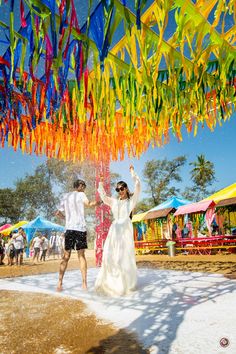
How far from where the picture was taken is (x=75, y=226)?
481 centimetres

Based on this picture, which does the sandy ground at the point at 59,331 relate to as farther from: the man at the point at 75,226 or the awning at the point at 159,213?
the awning at the point at 159,213

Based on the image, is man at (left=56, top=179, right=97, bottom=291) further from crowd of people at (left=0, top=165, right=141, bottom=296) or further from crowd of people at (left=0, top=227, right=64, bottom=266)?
crowd of people at (left=0, top=227, right=64, bottom=266)

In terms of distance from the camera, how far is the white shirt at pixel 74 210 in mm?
4832

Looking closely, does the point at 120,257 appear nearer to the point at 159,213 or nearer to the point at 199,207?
the point at 199,207

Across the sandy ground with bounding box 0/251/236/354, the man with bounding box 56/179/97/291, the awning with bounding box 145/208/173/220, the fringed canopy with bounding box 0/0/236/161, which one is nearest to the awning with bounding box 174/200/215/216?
the awning with bounding box 145/208/173/220

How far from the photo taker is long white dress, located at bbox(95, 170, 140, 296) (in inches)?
166

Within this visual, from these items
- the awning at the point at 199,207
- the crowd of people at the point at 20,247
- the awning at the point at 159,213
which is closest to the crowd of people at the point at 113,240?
the crowd of people at the point at 20,247

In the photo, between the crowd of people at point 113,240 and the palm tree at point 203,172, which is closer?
the crowd of people at point 113,240

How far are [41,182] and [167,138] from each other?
4984cm

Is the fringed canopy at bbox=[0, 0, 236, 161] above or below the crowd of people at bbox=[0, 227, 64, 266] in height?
above

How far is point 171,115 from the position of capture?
4.64m

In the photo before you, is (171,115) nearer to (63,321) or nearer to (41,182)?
(63,321)

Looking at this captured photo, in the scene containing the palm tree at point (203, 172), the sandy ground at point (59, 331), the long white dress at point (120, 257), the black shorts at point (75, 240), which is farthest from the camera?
the palm tree at point (203, 172)

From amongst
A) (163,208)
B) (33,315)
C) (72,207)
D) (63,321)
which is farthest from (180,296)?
(163,208)
